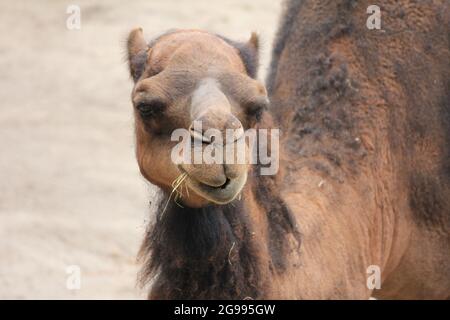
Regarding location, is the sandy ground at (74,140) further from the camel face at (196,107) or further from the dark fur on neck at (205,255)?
the camel face at (196,107)

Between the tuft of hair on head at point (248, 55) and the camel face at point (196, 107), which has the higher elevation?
the tuft of hair on head at point (248, 55)

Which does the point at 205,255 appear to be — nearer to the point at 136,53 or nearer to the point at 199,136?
the point at 199,136

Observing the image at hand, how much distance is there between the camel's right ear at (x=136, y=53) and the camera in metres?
3.87

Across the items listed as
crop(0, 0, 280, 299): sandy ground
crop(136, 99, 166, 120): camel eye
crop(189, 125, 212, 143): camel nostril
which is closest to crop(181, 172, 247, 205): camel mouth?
crop(189, 125, 212, 143): camel nostril

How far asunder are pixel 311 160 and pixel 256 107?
2.98ft

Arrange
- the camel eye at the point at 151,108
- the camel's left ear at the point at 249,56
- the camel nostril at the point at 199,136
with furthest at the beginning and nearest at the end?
the camel's left ear at the point at 249,56 < the camel eye at the point at 151,108 < the camel nostril at the point at 199,136

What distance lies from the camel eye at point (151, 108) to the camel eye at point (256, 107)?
0.96 feet

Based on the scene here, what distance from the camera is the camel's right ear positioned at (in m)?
3.87

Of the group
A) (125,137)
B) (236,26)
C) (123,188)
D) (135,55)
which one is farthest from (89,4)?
(135,55)

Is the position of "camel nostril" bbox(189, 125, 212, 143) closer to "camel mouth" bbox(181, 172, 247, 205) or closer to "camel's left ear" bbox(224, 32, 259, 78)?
"camel mouth" bbox(181, 172, 247, 205)

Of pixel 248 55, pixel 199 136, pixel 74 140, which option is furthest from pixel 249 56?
pixel 74 140

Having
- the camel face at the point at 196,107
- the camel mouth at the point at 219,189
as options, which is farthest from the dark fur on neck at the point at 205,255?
the camel mouth at the point at 219,189

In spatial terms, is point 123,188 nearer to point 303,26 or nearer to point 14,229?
point 14,229

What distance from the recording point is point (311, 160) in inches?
178
